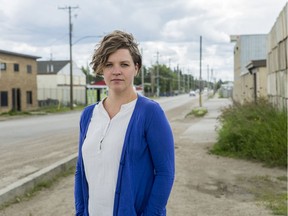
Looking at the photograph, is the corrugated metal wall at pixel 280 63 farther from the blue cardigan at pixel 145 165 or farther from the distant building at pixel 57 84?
the distant building at pixel 57 84

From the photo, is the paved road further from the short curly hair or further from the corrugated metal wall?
the corrugated metal wall

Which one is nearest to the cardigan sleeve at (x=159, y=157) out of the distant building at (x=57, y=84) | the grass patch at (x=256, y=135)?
the grass patch at (x=256, y=135)

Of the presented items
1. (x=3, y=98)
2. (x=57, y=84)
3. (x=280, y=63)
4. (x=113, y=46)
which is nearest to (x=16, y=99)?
(x=3, y=98)

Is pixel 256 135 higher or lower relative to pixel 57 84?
lower

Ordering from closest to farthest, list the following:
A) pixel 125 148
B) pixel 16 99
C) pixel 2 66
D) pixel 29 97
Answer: pixel 125 148
pixel 2 66
pixel 16 99
pixel 29 97

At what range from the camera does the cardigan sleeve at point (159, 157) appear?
2338 mm

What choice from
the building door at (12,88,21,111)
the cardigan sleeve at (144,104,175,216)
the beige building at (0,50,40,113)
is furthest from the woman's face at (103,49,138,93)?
the building door at (12,88,21,111)

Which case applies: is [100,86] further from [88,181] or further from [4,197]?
[88,181]

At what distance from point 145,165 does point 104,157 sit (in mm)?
223

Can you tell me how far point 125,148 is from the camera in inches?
92.0

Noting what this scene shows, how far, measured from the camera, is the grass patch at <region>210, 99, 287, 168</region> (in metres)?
9.07

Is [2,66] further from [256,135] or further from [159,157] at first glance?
[159,157]

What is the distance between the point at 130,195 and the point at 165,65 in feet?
405

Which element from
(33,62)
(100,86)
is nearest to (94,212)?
(33,62)
